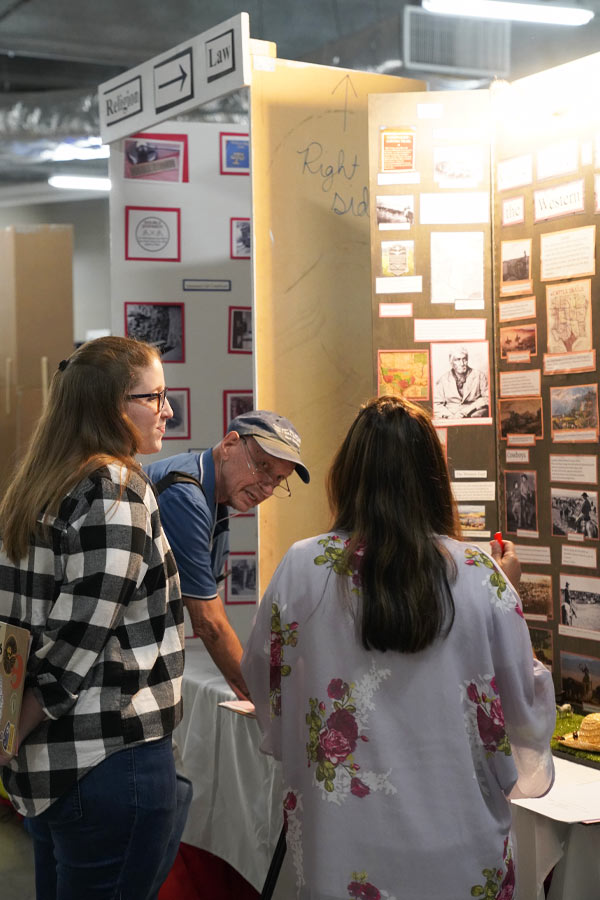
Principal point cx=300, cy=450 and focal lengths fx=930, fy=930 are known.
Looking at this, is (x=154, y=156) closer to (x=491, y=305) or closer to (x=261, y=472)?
(x=491, y=305)

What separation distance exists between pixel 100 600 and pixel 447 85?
5766mm

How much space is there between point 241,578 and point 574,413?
5.42 ft

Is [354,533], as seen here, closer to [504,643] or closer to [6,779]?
[504,643]

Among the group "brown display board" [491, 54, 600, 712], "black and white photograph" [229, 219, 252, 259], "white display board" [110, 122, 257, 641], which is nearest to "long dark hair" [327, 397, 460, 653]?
"brown display board" [491, 54, 600, 712]

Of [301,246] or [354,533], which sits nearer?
[354,533]

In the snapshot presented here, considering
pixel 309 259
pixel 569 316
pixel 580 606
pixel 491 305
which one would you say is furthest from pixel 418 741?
pixel 309 259

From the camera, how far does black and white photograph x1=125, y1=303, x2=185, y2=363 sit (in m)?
3.67

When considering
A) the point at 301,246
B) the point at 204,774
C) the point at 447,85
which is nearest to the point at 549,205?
the point at 301,246

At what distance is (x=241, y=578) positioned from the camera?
3693 millimetres

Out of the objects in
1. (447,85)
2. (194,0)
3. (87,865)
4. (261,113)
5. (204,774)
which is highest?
(194,0)

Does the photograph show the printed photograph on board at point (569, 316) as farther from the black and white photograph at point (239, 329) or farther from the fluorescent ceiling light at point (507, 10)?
the fluorescent ceiling light at point (507, 10)

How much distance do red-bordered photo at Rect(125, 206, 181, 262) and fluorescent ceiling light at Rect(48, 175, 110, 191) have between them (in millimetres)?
4922

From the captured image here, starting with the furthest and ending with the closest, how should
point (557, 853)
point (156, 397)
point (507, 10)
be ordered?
point (507, 10)
point (557, 853)
point (156, 397)

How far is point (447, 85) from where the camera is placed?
6.29 metres
